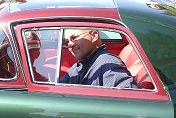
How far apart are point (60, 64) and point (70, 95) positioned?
0.29 m

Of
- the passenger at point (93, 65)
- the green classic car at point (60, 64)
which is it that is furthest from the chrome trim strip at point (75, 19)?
the passenger at point (93, 65)

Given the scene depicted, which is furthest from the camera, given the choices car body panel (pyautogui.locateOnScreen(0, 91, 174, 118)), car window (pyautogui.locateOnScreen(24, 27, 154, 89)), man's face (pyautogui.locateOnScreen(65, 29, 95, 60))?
man's face (pyautogui.locateOnScreen(65, 29, 95, 60))

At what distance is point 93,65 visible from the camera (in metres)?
2.20

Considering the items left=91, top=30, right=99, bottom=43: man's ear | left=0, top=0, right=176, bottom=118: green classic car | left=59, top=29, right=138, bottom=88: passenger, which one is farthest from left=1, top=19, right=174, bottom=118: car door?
left=91, top=30, right=99, bottom=43: man's ear

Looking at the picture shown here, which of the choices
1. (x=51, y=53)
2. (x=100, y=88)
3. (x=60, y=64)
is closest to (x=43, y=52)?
(x=51, y=53)

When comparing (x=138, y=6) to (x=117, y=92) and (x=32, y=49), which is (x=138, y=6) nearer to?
(x=117, y=92)

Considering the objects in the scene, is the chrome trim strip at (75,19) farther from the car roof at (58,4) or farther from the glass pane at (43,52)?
the car roof at (58,4)

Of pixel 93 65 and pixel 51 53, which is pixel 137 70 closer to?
pixel 93 65

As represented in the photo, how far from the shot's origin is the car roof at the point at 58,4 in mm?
2186

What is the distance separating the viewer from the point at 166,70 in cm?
198

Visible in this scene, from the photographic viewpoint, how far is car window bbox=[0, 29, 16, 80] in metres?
1.98

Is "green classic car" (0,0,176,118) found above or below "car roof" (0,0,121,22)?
below

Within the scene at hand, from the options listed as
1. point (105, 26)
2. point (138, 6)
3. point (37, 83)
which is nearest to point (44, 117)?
point (37, 83)

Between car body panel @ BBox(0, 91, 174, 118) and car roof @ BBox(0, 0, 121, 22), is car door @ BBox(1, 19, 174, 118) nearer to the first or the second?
car body panel @ BBox(0, 91, 174, 118)
